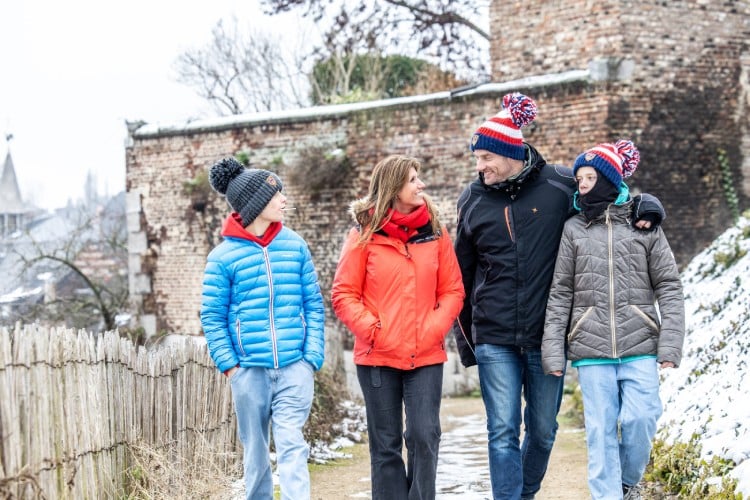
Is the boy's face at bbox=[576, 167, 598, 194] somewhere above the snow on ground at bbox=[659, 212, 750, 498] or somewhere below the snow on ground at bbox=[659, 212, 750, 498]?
above

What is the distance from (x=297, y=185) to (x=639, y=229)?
32.1 feet

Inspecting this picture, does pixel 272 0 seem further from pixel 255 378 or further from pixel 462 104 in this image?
pixel 255 378

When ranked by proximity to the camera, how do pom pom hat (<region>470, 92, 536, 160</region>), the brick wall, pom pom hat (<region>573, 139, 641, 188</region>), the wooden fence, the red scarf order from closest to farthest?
the wooden fence, pom pom hat (<region>573, 139, 641, 188</region>), the red scarf, pom pom hat (<region>470, 92, 536, 160</region>), the brick wall

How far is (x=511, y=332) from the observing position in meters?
5.30

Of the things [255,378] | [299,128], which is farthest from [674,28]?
[255,378]

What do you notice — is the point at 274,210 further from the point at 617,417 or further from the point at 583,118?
the point at 583,118

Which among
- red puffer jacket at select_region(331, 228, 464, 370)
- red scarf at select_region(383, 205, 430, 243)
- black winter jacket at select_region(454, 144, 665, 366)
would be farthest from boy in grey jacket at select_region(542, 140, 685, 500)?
red scarf at select_region(383, 205, 430, 243)

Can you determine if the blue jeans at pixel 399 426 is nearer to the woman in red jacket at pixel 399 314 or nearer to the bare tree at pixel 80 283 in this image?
the woman in red jacket at pixel 399 314

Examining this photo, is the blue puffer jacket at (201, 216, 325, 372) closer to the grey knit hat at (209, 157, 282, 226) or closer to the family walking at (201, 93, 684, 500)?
the family walking at (201, 93, 684, 500)

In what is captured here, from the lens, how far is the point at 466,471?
7562 mm

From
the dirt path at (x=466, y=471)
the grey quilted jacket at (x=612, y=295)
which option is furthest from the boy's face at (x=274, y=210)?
the dirt path at (x=466, y=471)

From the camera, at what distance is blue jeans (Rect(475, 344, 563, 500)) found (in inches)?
209

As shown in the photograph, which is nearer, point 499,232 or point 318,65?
point 499,232

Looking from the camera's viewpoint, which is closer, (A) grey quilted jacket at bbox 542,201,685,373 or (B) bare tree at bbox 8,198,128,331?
(A) grey quilted jacket at bbox 542,201,685,373
